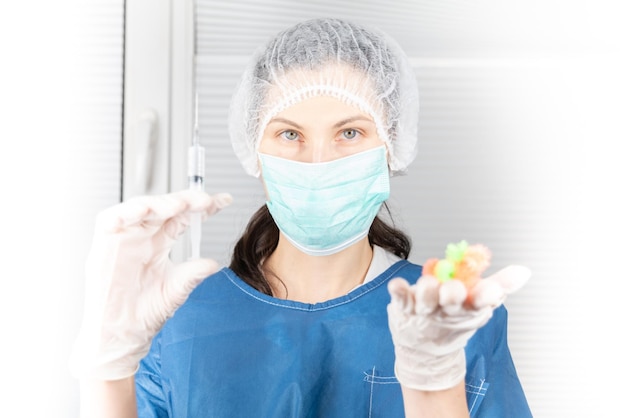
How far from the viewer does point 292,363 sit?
138cm

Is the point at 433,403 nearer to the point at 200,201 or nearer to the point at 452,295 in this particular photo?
the point at 452,295

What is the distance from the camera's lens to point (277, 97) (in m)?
1.42

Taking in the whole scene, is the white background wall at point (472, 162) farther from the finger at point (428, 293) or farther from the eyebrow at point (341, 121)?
the finger at point (428, 293)

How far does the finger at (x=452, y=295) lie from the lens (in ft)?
2.86

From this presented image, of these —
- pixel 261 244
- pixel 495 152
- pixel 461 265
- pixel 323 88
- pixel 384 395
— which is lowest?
pixel 384 395

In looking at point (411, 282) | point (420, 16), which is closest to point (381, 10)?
point (420, 16)

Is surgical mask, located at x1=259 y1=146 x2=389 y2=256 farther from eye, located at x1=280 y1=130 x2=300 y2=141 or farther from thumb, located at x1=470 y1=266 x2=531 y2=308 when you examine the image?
thumb, located at x1=470 y1=266 x2=531 y2=308

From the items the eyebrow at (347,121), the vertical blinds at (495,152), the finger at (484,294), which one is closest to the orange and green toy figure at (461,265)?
the finger at (484,294)

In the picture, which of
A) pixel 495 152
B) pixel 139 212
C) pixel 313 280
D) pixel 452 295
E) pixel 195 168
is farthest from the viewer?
pixel 495 152

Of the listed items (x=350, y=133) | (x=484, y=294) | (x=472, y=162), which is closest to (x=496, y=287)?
(x=484, y=294)

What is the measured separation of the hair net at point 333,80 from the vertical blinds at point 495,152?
49 cm

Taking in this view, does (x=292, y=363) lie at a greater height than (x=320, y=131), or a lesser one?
lesser

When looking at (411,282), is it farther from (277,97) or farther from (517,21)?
(517,21)

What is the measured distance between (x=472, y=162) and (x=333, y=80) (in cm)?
73
